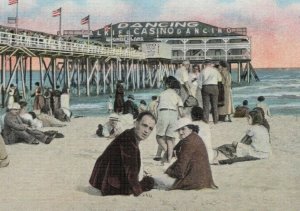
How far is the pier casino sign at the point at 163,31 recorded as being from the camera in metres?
35.9

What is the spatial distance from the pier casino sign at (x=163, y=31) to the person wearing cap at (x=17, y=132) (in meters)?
28.0

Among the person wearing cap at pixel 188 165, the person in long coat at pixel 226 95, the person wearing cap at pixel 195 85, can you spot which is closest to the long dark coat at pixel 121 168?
the person wearing cap at pixel 188 165

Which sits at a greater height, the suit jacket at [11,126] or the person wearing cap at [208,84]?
the person wearing cap at [208,84]

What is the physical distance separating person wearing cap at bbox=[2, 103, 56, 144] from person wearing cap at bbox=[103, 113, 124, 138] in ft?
2.88

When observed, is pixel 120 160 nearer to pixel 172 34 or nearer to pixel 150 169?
pixel 150 169

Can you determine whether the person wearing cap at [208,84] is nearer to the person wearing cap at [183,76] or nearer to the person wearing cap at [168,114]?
the person wearing cap at [183,76]

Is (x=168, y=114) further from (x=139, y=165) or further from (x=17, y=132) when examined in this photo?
(x=17, y=132)

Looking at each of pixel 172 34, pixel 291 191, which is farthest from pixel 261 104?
pixel 172 34

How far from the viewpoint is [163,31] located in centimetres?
3778

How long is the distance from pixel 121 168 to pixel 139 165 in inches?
5.7

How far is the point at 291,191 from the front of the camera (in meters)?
4.67

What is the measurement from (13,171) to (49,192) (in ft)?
3.02

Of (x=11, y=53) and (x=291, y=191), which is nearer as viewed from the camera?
(x=291, y=191)

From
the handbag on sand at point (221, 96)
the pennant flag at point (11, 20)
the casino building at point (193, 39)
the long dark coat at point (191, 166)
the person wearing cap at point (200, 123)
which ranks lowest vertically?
the long dark coat at point (191, 166)
